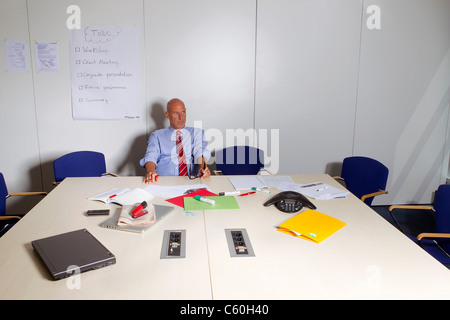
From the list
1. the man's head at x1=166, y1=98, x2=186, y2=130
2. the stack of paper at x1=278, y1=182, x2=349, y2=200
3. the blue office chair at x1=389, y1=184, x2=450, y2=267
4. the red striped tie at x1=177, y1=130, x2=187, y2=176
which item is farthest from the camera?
the red striped tie at x1=177, y1=130, x2=187, y2=176

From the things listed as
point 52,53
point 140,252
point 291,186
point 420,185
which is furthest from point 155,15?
point 420,185

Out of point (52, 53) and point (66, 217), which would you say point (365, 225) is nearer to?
point (66, 217)

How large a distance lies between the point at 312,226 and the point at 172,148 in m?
1.86

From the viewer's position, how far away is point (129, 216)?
179 centimetres

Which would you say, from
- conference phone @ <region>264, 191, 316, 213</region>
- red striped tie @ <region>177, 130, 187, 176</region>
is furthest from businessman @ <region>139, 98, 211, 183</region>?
conference phone @ <region>264, 191, 316, 213</region>

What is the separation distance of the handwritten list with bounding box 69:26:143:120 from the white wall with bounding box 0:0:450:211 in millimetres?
78

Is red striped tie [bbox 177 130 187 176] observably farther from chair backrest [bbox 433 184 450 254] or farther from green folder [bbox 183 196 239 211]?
chair backrest [bbox 433 184 450 254]

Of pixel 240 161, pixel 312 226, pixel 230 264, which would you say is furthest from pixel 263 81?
pixel 230 264

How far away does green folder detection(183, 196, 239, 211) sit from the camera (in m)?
2.04

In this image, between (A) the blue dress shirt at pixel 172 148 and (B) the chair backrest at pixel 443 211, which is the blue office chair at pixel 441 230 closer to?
(B) the chair backrest at pixel 443 211

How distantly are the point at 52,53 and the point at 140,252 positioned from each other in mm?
2809

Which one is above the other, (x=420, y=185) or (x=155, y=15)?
(x=155, y=15)
